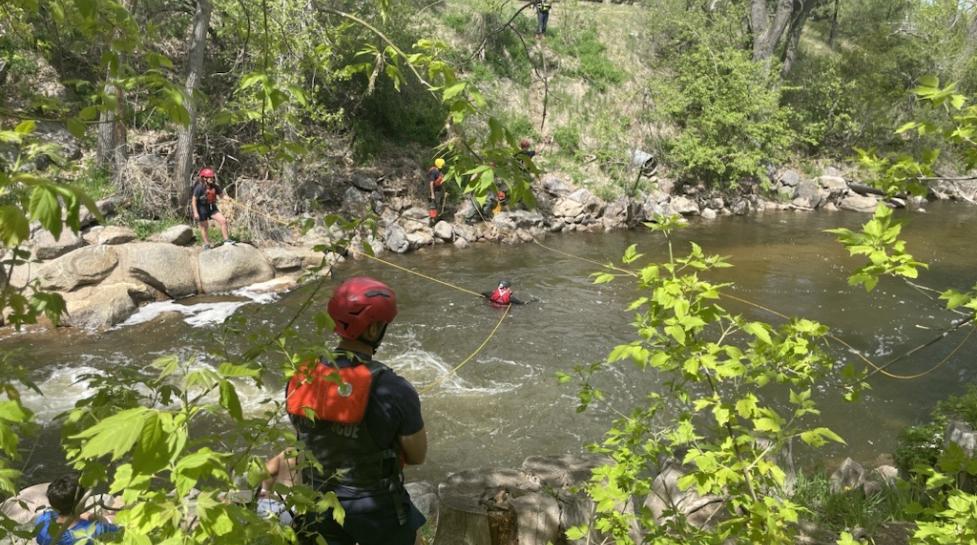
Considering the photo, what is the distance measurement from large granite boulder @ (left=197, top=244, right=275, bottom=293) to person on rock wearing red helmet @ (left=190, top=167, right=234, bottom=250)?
→ 447 millimetres

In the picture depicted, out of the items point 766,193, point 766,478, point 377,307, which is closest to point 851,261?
point 766,193

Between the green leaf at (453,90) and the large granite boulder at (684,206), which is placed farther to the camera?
the large granite boulder at (684,206)

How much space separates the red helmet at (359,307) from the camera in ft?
7.86

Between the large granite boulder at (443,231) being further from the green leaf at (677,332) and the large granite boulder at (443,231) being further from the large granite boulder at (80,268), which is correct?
the green leaf at (677,332)

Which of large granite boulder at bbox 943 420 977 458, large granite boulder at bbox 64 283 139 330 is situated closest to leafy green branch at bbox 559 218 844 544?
large granite boulder at bbox 943 420 977 458

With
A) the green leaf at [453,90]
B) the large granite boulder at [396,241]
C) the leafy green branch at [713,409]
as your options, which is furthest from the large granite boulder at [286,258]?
the green leaf at [453,90]

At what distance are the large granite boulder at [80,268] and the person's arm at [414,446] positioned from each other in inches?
349

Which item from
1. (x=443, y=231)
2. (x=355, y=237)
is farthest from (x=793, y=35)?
(x=355, y=237)

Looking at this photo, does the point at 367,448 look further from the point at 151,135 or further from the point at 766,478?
the point at 151,135

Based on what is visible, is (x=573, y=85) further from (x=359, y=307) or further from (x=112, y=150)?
(x=359, y=307)

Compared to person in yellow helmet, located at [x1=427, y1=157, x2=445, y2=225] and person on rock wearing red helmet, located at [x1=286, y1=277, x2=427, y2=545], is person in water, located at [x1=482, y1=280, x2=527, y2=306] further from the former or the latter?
person on rock wearing red helmet, located at [x1=286, y1=277, x2=427, y2=545]

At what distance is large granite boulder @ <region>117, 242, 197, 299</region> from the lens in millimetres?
9977

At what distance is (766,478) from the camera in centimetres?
259

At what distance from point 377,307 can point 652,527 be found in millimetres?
1497
